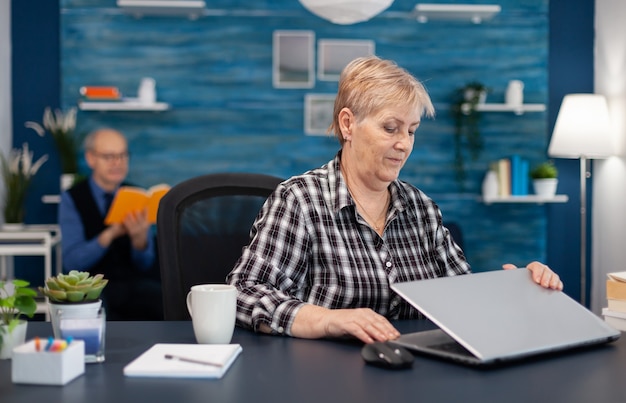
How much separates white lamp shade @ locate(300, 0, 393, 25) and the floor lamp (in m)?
2.33

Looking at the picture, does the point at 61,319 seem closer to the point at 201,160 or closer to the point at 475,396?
the point at 475,396

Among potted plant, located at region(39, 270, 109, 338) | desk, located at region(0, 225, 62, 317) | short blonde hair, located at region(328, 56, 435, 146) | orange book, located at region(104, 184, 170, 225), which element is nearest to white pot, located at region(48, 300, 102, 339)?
potted plant, located at region(39, 270, 109, 338)

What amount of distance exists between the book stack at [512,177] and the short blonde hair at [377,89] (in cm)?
306

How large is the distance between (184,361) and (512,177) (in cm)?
389

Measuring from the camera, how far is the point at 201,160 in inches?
192

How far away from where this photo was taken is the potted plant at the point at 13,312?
1305mm

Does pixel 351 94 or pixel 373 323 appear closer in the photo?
pixel 373 323

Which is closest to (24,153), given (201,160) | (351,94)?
(201,160)

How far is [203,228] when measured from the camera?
2.01 m

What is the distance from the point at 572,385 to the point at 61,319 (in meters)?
0.82

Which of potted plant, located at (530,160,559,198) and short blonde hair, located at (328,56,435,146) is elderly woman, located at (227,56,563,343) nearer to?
short blonde hair, located at (328,56,435,146)

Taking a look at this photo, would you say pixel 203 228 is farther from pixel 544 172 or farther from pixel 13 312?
pixel 544 172

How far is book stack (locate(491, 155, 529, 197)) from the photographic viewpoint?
15.8ft

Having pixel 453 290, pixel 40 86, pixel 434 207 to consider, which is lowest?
pixel 453 290
